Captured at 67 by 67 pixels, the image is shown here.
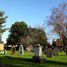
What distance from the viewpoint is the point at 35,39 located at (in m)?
90.6

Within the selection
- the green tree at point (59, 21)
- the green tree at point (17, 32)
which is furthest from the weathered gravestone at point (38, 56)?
the green tree at point (17, 32)

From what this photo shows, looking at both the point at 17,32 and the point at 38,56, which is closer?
the point at 38,56

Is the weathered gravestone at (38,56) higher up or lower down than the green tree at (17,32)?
lower down

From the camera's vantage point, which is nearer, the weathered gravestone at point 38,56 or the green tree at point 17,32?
the weathered gravestone at point 38,56

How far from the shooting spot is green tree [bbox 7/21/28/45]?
112 m

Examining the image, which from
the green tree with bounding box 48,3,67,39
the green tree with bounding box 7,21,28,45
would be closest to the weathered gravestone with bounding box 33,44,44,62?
the green tree with bounding box 48,3,67,39

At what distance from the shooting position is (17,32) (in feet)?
382

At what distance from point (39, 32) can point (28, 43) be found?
592 centimetres

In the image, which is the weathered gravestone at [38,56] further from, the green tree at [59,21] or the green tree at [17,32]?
the green tree at [17,32]

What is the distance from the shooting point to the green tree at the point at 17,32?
11200 cm

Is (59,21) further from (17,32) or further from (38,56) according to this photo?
(17,32)

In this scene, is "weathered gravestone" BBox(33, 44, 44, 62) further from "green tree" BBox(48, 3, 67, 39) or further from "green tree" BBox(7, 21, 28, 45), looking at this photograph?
"green tree" BBox(7, 21, 28, 45)

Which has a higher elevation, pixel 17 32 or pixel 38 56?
pixel 17 32

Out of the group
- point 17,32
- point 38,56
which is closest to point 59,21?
point 38,56
